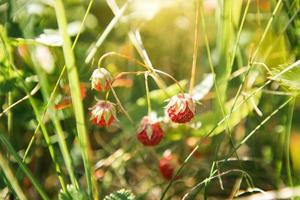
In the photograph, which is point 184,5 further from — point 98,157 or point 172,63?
point 98,157

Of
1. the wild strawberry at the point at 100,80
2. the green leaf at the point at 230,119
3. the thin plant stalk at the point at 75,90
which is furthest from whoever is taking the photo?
the green leaf at the point at 230,119

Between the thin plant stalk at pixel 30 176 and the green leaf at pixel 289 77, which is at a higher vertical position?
the thin plant stalk at pixel 30 176

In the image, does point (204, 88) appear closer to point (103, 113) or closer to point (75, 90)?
point (103, 113)

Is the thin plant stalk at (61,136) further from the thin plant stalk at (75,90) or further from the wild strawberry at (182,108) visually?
the wild strawberry at (182,108)

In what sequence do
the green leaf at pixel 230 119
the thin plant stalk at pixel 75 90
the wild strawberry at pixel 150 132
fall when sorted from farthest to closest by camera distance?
the green leaf at pixel 230 119
the wild strawberry at pixel 150 132
the thin plant stalk at pixel 75 90

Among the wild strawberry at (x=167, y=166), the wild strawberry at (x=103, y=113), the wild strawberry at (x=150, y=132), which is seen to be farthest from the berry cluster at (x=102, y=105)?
the wild strawberry at (x=167, y=166)

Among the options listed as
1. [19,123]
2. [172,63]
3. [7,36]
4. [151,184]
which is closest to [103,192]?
[151,184]

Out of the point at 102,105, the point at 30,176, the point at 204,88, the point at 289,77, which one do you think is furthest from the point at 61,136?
the point at 204,88
